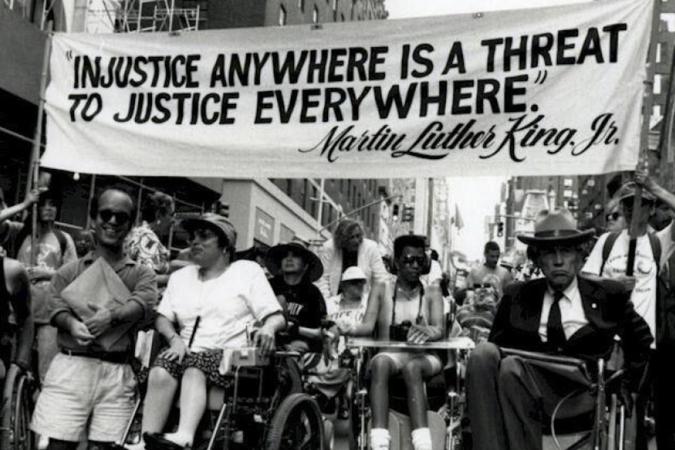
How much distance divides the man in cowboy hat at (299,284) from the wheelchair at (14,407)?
234 centimetres

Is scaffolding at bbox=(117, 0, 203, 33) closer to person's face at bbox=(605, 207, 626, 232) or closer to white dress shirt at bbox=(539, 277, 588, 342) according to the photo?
person's face at bbox=(605, 207, 626, 232)

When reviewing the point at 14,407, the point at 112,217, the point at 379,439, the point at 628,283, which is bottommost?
the point at 379,439

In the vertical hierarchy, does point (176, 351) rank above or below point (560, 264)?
below

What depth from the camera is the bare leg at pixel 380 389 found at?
217 inches

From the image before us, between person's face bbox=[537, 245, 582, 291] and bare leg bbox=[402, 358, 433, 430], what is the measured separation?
134 cm

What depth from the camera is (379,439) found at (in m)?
5.39

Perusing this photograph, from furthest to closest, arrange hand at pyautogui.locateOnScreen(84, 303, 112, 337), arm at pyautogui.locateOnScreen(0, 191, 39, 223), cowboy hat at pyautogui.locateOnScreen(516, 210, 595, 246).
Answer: arm at pyautogui.locateOnScreen(0, 191, 39, 223)
hand at pyautogui.locateOnScreen(84, 303, 112, 337)
cowboy hat at pyautogui.locateOnScreen(516, 210, 595, 246)

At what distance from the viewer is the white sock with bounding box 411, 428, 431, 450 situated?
5453 mm

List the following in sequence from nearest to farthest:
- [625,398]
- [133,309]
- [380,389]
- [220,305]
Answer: [625,398]
[133,309]
[220,305]
[380,389]

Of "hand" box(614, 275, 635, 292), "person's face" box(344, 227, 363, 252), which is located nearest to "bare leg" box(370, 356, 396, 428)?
"hand" box(614, 275, 635, 292)

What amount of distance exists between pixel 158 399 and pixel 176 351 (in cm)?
30

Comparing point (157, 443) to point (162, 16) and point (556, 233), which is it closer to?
point (556, 233)

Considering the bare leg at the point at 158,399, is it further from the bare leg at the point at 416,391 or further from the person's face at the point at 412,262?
the person's face at the point at 412,262

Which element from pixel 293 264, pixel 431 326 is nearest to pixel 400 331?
pixel 431 326
